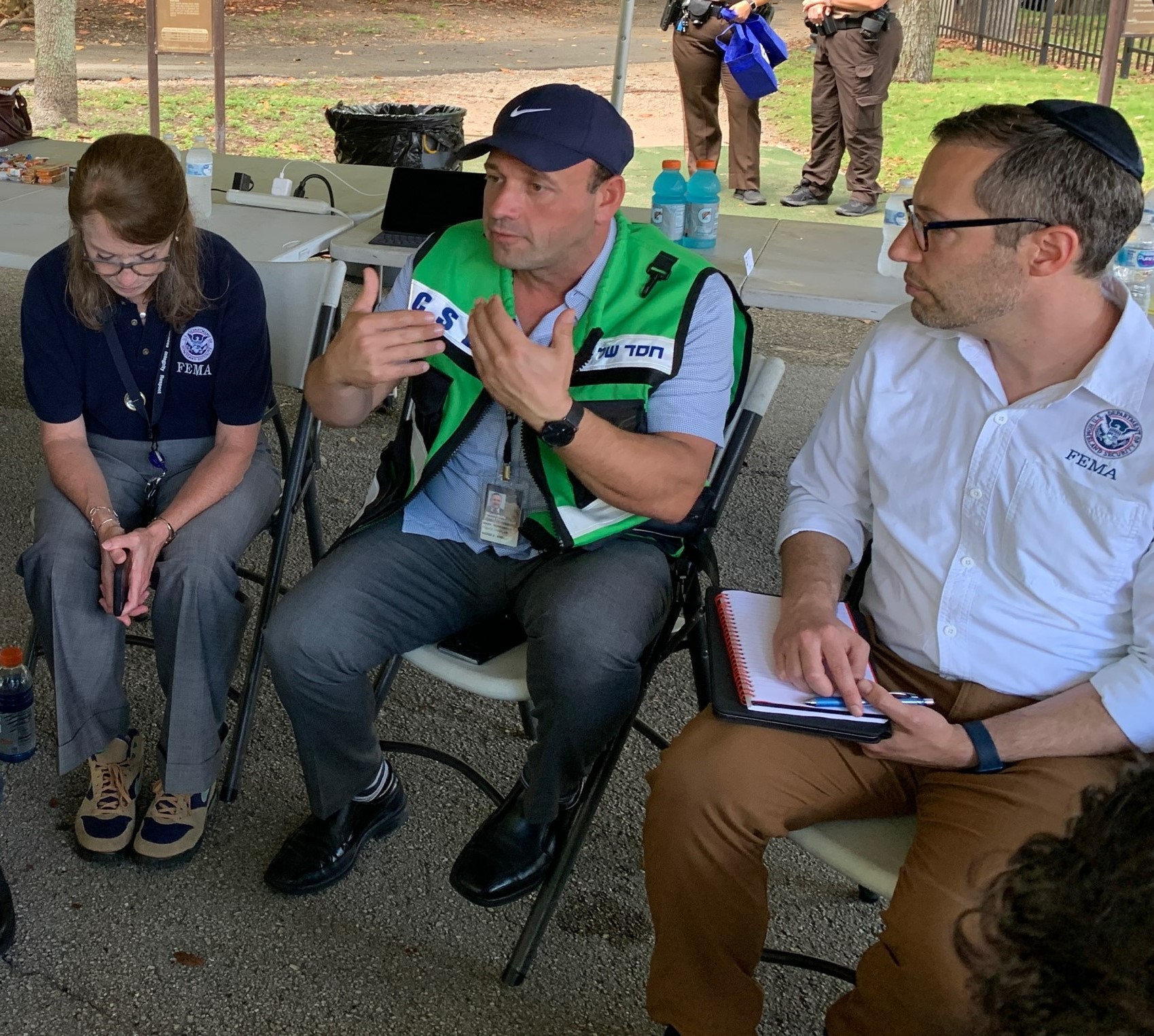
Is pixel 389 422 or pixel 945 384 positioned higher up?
pixel 945 384

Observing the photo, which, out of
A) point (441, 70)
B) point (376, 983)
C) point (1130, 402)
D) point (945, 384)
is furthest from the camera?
point (441, 70)

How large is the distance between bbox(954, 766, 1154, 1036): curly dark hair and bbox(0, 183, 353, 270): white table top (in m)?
2.62

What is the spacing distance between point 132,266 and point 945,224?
1476 mm

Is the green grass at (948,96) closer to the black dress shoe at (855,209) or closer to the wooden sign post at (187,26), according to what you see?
the black dress shoe at (855,209)

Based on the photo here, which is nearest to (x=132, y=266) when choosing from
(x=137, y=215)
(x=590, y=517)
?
(x=137, y=215)

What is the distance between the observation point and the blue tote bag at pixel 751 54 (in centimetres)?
709

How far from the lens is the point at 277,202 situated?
3838mm

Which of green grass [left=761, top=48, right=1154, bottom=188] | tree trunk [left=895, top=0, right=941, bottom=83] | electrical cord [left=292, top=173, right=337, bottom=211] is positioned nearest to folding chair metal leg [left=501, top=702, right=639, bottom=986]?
electrical cord [left=292, top=173, right=337, bottom=211]

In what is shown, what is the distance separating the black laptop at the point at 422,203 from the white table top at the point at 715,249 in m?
0.07

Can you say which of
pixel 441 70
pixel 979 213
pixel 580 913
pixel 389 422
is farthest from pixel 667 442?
pixel 441 70

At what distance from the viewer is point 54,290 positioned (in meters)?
2.40

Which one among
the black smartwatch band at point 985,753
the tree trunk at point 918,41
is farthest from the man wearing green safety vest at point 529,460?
the tree trunk at point 918,41

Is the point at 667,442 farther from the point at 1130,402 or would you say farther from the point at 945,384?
the point at 1130,402

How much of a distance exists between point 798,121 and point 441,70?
4.41 m
